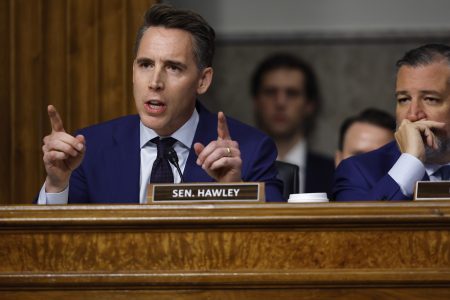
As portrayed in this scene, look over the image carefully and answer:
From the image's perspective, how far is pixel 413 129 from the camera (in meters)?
3.25

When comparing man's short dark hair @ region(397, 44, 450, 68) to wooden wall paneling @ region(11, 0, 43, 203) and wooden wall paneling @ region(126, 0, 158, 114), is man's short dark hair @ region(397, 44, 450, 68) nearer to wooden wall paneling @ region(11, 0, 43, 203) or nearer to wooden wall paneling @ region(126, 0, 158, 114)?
wooden wall paneling @ region(126, 0, 158, 114)

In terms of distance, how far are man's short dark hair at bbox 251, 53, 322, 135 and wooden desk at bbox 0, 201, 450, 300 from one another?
4320 mm

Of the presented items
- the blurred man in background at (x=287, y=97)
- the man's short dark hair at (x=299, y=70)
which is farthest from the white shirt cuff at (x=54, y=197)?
the man's short dark hair at (x=299, y=70)

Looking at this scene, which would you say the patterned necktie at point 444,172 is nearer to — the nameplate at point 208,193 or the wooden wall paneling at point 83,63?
the nameplate at point 208,193

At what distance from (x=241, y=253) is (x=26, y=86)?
2.37 m

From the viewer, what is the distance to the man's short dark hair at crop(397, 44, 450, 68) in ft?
11.5

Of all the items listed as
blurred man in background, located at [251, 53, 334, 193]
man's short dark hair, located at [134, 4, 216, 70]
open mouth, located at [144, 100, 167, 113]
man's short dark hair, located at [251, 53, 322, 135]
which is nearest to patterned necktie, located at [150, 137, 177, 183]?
open mouth, located at [144, 100, 167, 113]

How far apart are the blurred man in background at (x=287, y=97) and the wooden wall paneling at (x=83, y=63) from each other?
7.16 ft

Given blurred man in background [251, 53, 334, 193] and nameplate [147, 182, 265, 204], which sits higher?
blurred man in background [251, 53, 334, 193]

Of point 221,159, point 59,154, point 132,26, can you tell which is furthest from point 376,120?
point 59,154

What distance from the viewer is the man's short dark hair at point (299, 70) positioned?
6785 mm

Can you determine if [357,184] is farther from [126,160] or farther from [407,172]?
[126,160]

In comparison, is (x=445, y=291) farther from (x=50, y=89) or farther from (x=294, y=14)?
(x=294, y=14)

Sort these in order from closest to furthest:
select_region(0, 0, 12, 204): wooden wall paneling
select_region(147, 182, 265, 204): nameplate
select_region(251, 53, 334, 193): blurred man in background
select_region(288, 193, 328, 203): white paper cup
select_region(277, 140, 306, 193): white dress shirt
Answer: select_region(147, 182, 265, 204): nameplate
select_region(288, 193, 328, 203): white paper cup
select_region(0, 0, 12, 204): wooden wall paneling
select_region(277, 140, 306, 193): white dress shirt
select_region(251, 53, 334, 193): blurred man in background
